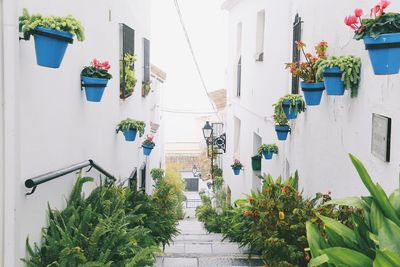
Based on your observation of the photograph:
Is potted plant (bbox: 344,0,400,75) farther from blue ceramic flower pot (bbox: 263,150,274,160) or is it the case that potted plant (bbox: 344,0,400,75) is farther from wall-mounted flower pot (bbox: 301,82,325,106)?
blue ceramic flower pot (bbox: 263,150,274,160)

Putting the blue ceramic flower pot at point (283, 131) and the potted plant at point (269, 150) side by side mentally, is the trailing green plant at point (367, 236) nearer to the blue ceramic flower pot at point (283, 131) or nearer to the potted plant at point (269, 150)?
the blue ceramic flower pot at point (283, 131)

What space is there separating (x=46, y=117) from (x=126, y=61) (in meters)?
4.52

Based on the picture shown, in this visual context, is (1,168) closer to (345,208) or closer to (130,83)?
(345,208)

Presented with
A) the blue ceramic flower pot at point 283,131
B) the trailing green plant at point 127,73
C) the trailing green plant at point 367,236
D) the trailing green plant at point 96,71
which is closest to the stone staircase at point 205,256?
the blue ceramic flower pot at point 283,131

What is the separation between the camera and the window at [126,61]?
8.52 meters

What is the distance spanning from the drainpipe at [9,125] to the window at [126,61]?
16.0ft

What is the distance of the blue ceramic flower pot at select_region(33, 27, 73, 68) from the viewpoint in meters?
3.60

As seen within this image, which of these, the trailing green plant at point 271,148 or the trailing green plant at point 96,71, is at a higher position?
the trailing green plant at point 96,71

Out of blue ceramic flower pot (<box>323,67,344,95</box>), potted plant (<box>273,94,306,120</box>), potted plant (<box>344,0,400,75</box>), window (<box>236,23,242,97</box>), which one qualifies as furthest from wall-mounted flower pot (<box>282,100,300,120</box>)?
window (<box>236,23,242,97</box>)

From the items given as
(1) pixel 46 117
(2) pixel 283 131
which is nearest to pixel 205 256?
(2) pixel 283 131

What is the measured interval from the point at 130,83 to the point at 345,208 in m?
5.67

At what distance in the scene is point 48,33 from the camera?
360cm

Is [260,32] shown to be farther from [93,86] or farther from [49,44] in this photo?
[49,44]

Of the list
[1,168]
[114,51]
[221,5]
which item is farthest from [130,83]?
[221,5]
